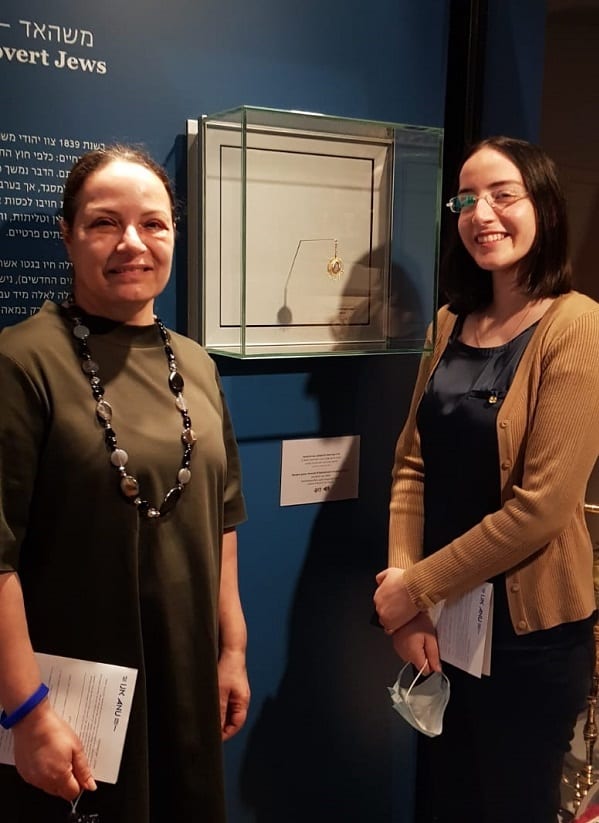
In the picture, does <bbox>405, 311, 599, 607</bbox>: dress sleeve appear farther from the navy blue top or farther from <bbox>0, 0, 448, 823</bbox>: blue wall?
<bbox>0, 0, 448, 823</bbox>: blue wall

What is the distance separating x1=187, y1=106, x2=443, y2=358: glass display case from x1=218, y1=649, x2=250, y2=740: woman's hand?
0.57 metres

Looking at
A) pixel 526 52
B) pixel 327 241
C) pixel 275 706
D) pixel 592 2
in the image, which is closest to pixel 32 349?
pixel 327 241

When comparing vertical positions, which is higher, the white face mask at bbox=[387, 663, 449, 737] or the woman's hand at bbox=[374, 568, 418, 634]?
the woman's hand at bbox=[374, 568, 418, 634]

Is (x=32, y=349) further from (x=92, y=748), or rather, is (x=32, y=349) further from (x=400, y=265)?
(x=400, y=265)

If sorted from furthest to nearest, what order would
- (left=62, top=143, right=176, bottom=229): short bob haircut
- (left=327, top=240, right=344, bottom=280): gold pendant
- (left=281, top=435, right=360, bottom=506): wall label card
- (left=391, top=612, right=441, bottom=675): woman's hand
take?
(left=281, top=435, right=360, bottom=506): wall label card, (left=327, top=240, right=344, bottom=280): gold pendant, (left=391, top=612, right=441, bottom=675): woman's hand, (left=62, top=143, right=176, bottom=229): short bob haircut

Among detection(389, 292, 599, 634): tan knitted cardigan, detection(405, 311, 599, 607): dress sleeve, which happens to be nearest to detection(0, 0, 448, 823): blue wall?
detection(389, 292, 599, 634): tan knitted cardigan

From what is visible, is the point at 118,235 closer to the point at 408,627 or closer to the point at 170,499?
the point at 170,499

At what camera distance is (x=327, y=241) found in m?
1.77

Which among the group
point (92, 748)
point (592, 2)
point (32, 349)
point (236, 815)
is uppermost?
point (592, 2)

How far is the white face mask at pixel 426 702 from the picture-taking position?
5.42ft

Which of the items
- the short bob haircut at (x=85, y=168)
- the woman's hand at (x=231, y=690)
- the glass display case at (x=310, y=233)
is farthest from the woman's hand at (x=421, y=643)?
the short bob haircut at (x=85, y=168)

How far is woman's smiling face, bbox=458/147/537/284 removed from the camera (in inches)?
60.5

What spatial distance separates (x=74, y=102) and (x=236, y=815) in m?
1.58

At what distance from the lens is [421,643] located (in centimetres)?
165
